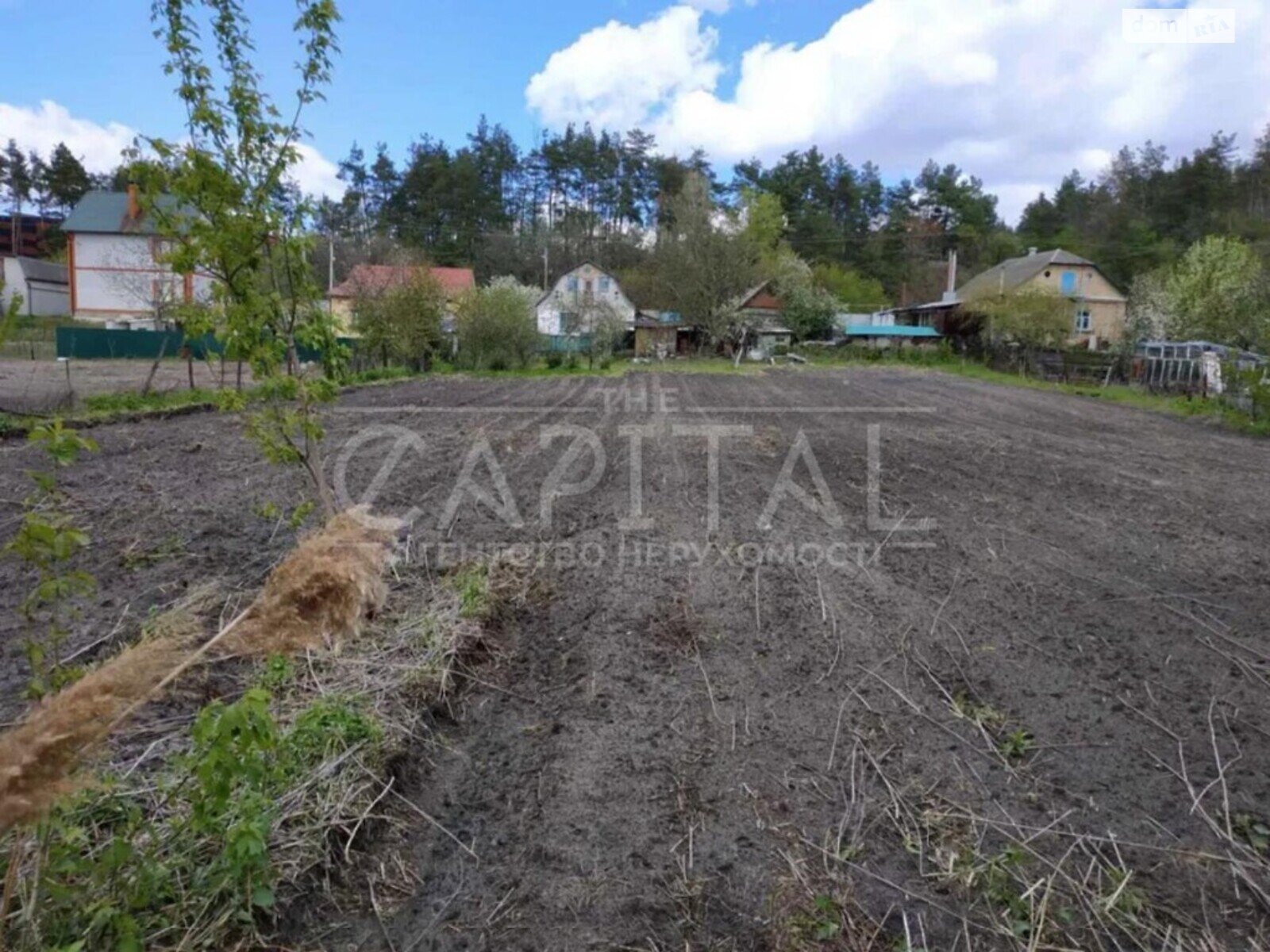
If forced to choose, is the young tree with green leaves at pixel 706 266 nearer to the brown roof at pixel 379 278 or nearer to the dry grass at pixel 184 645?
the brown roof at pixel 379 278

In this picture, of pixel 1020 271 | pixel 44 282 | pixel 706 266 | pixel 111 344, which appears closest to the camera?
pixel 111 344

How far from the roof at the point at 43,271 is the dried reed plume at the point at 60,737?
1996 inches

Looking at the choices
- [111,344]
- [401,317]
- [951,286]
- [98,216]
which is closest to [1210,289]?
[951,286]

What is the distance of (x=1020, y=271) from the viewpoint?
41906 mm

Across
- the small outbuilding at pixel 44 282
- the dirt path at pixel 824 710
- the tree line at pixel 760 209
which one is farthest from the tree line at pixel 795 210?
the dirt path at pixel 824 710

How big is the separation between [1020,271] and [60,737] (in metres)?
48.2

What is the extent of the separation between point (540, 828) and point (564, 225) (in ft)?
192

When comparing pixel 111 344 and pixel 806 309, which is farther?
pixel 806 309

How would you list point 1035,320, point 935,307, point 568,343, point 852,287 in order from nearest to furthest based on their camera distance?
point 1035,320 → point 568,343 → point 935,307 → point 852,287

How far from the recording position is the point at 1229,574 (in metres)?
4.78

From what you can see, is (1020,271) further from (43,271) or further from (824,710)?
(43,271)

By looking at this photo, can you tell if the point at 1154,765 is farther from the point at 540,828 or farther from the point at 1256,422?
the point at 1256,422

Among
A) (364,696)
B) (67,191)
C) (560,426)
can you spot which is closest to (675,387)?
(560,426)

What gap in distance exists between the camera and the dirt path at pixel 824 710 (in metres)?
2.09
